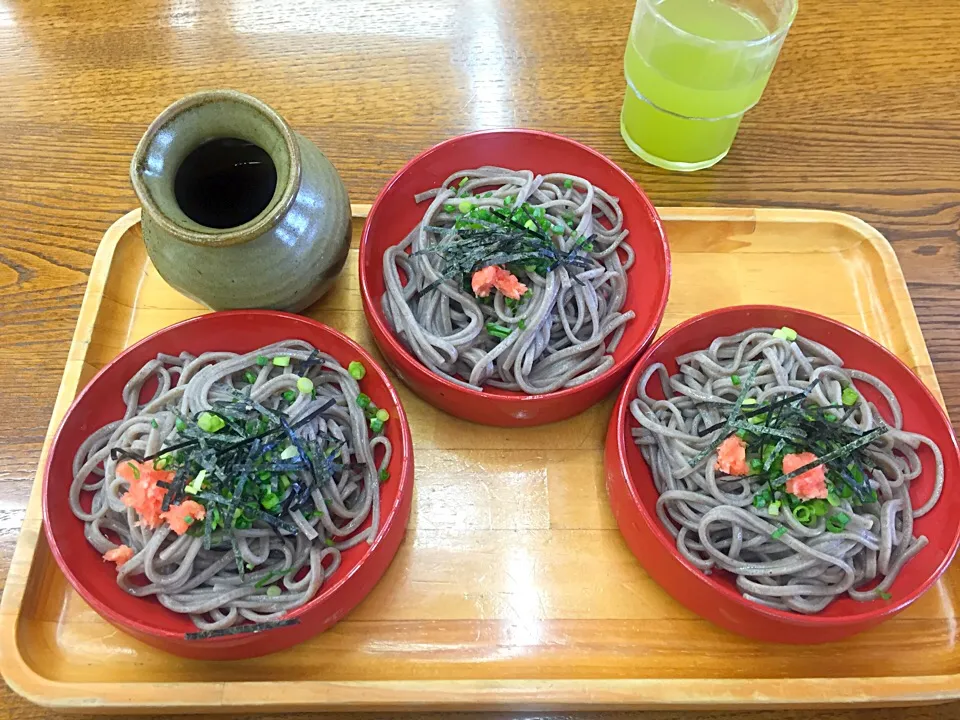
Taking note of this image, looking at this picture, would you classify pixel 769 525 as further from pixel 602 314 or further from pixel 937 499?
pixel 602 314

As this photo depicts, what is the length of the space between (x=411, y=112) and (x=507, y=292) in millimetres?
893

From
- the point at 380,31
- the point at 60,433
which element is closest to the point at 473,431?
the point at 60,433

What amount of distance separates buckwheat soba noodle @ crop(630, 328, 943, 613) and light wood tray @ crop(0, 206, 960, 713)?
0.14 m

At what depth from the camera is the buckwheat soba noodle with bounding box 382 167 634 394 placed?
166 cm

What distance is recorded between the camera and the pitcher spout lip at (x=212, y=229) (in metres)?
1.37

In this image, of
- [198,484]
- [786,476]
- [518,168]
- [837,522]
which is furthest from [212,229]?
[837,522]

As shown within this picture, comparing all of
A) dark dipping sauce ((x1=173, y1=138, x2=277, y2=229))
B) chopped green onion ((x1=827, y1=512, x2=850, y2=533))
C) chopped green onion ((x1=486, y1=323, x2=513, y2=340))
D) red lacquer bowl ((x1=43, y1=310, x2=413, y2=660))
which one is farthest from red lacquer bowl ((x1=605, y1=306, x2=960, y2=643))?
dark dipping sauce ((x1=173, y1=138, x2=277, y2=229))

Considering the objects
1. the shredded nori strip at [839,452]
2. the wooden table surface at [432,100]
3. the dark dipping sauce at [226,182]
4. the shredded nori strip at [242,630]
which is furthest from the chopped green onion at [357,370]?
the shredded nori strip at [839,452]

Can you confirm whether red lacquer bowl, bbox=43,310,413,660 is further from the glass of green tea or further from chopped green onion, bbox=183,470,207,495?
the glass of green tea

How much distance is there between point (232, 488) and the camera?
1385 mm

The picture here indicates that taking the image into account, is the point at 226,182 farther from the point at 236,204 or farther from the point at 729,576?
the point at 729,576

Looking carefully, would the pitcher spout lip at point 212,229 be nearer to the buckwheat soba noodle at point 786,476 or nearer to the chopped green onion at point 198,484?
the chopped green onion at point 198,484

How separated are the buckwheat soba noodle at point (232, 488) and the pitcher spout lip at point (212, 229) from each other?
32 centimetres

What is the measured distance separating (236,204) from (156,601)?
854 millimetres
